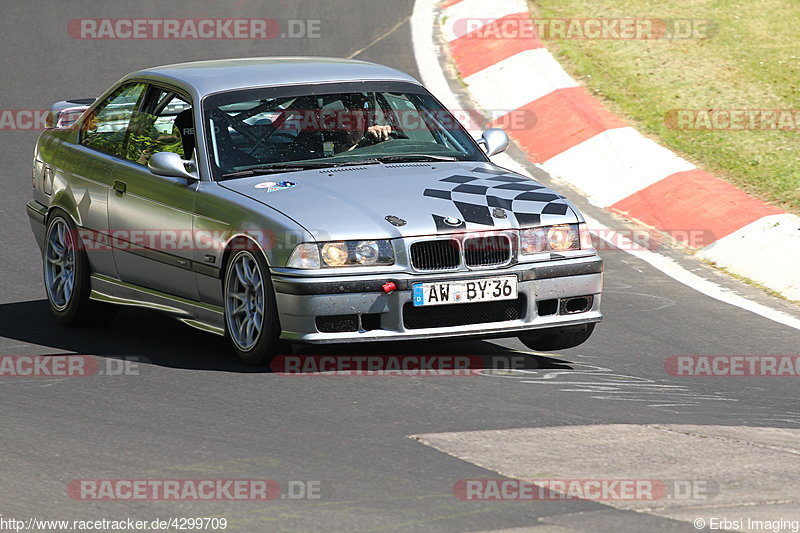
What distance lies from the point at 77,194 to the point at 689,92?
6.54 m

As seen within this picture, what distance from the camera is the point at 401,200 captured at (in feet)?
24.4

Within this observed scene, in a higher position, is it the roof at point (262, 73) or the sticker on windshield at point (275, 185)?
the roof at point (262, 73)

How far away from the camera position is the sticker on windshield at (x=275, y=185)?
7629mm

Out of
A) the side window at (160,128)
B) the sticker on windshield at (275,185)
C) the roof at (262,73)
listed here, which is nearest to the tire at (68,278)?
the side window at (160,128)

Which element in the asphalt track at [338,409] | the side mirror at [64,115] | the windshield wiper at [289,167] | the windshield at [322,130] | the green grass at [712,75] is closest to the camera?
the asphalt track at [338,409]

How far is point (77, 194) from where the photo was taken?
29.3 ft

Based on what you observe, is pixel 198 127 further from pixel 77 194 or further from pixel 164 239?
pixel 77 194

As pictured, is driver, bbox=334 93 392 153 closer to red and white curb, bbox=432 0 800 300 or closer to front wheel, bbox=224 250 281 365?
front wheel, bbox=224 250 281 365

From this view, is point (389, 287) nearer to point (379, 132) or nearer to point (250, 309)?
point (250, 309)

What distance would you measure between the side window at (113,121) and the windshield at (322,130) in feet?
2.83

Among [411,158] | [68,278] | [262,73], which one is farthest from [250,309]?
[68,278]

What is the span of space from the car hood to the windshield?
0.58 ft

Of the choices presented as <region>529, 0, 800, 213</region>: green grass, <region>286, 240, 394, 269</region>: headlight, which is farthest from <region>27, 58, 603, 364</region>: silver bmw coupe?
<region>529, 0, 800, 213</region>: green grass

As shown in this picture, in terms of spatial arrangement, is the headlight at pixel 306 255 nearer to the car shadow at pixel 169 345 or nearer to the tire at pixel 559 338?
the car shadow at pixel 169 345
